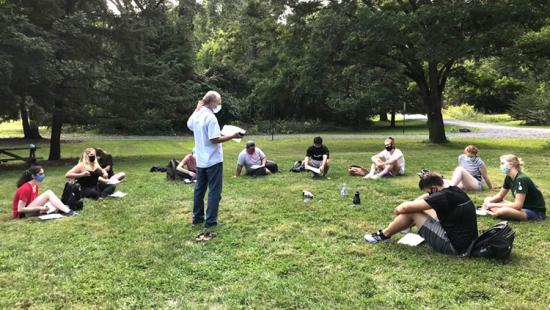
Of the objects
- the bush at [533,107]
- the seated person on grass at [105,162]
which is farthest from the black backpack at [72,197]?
the bush at [533,107]

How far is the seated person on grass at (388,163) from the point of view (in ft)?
37.0

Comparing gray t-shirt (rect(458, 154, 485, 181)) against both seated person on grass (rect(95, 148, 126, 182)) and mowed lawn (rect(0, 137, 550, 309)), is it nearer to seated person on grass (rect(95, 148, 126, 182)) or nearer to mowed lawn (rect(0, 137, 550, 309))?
mowed lawn (rect(0, 137, 550, 309))

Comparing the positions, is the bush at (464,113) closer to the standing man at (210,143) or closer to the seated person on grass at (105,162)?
the seated person on grass at (105,162)

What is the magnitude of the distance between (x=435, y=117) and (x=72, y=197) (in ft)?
60.9

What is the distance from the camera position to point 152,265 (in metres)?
5.18

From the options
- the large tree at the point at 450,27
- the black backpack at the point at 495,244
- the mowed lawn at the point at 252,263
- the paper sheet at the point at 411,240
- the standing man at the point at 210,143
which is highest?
the large tree at the point at 450,27

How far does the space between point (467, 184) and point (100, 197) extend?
7246mm

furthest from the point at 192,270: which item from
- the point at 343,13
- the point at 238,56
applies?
the point at 238,56

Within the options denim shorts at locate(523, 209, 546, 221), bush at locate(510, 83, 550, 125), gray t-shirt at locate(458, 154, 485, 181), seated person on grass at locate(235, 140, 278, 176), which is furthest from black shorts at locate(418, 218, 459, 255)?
bush at locate(510, 83, 550, 125)

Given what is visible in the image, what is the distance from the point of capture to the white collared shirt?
6.32 meters

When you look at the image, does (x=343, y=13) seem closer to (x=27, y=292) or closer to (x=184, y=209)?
(x=184, y=209)

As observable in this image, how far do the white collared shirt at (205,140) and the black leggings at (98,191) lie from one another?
12.4 ft

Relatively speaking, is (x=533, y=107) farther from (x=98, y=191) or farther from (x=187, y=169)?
(x=98, y=191)

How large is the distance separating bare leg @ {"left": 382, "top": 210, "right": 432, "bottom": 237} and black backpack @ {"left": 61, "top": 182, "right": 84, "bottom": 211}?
534 cm
